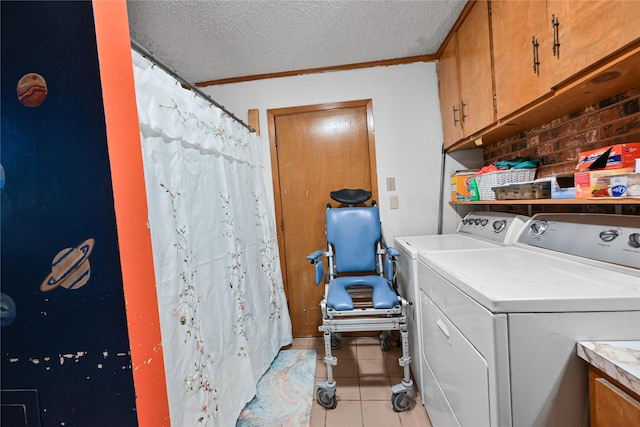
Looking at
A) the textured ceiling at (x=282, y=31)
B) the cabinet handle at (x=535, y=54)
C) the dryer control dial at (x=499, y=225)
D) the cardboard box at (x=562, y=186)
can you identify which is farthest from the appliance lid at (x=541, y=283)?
the textured ceiling at (x=282, y=31)

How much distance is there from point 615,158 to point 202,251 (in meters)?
1.72

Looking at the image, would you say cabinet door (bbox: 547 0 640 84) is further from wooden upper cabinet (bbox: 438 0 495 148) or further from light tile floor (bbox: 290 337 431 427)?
light tile floor (bbox: 290 337 431 427)

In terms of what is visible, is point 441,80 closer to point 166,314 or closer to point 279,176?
point 279,176

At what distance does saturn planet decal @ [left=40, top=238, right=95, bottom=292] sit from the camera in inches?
19.6

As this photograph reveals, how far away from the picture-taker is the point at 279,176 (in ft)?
7.86

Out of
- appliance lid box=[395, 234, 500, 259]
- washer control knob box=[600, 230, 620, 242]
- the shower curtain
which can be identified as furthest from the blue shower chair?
washer control knob box=[600, 230, 620, 242]

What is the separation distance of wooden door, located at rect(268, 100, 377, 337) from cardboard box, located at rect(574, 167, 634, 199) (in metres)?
1.39

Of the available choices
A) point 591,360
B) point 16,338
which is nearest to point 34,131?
point 16,338

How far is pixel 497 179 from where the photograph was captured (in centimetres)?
158

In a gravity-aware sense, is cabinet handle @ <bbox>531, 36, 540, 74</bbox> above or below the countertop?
above

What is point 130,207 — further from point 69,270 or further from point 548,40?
point 548,40

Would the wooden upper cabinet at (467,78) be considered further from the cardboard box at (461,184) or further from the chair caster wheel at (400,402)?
the chair caster wheel at (400,402)

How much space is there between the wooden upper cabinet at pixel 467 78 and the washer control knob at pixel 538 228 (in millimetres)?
593

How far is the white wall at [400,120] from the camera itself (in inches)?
88.2
